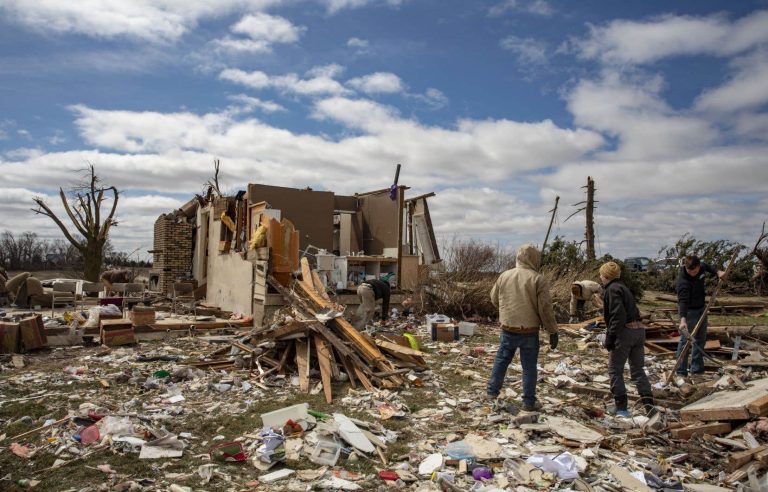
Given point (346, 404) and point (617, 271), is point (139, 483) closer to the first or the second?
point (346, 404)

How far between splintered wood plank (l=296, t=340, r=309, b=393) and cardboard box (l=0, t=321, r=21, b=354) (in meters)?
5.30

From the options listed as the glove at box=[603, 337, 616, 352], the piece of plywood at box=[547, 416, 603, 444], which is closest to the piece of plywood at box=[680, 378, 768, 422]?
the glove at box=[603, 337, 616, 352]

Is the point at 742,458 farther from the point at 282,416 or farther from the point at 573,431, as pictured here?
the point at 282,416

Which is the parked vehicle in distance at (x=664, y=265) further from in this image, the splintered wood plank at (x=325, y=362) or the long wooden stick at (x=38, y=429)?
the long wooden stick at (x=38, y=429)

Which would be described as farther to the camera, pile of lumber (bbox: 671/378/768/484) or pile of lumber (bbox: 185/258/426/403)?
pile of lumber (bbox: 185/258/426/403)

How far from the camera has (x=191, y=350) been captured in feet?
31.6

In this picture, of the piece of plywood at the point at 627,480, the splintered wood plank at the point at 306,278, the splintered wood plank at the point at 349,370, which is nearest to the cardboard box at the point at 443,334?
the splintered wood plank at the point at 306,278

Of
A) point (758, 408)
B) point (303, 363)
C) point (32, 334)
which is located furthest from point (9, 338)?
point (758, 408)

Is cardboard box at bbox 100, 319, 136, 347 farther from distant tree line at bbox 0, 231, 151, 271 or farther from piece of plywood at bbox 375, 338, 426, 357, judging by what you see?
distant tree line at bbox 0, 231, 151, 271

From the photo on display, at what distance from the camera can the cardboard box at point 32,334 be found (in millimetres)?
9320

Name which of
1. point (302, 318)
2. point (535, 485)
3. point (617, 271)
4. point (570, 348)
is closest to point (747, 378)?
point (617, 271)

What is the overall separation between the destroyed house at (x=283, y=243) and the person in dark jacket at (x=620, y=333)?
7.65 meters

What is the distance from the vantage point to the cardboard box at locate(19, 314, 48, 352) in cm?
932

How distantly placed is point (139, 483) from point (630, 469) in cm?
398
